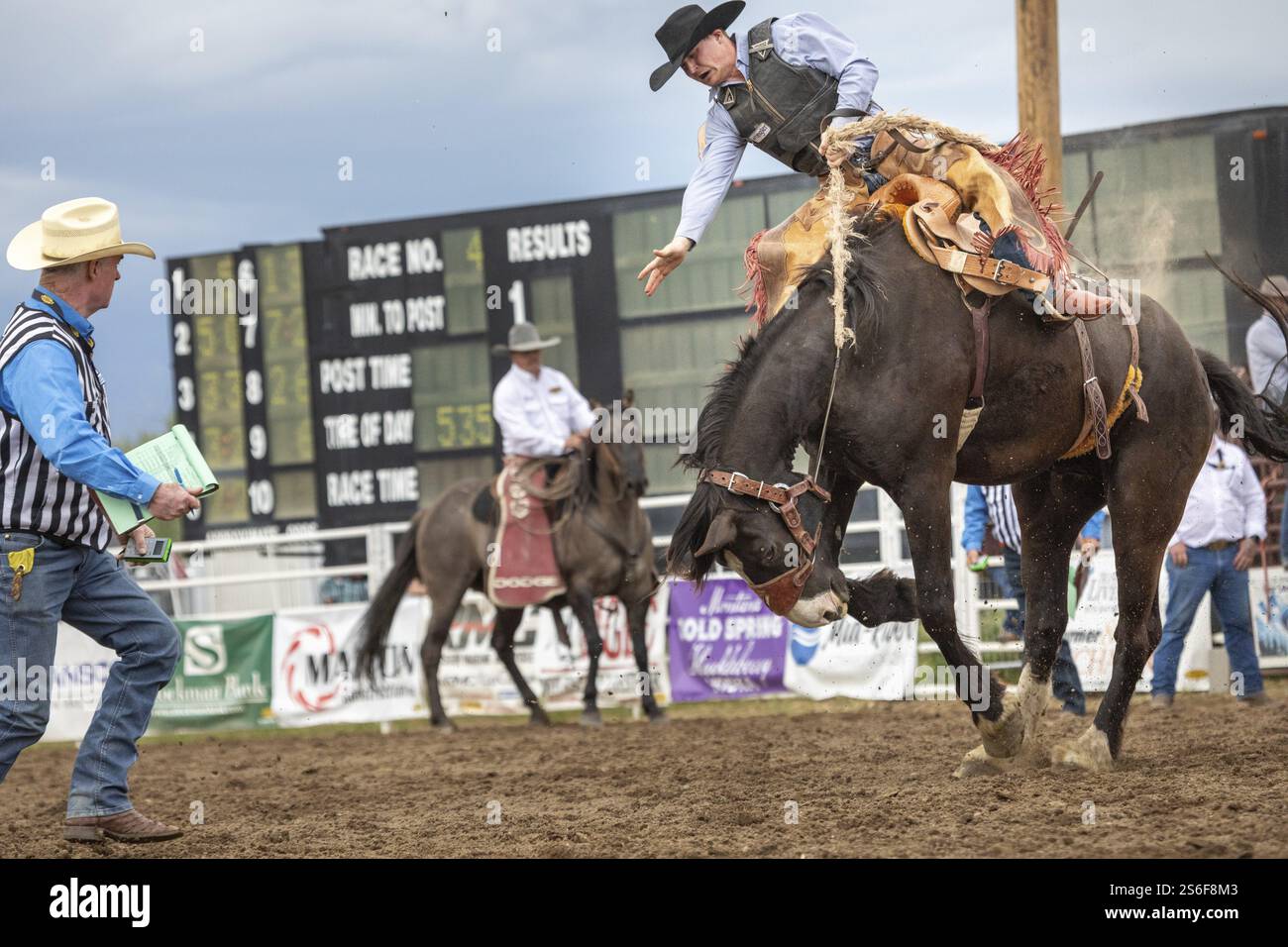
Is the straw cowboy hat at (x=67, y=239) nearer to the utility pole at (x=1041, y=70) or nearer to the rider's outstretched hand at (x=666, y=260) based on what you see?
the rider's outstretched hand at (x=666, y=260)

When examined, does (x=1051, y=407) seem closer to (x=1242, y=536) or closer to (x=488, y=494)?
(x=1242, y=536)

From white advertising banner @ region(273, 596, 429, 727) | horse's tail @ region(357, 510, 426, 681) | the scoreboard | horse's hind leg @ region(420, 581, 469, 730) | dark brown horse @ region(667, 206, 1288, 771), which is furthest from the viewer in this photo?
the scoreboard

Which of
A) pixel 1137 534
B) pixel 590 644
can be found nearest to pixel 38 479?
pixel 1137 534

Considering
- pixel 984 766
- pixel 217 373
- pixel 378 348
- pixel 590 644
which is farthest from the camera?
pixel 217 373

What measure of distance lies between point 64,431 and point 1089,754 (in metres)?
3.89

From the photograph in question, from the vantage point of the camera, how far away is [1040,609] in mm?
5836

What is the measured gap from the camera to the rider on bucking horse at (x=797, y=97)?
507cm

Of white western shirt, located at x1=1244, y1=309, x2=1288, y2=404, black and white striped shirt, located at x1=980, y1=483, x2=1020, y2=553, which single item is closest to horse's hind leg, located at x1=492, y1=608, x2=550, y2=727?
black and white striped shirt, located at x1=980, y1=483, x2=1020, y2=553

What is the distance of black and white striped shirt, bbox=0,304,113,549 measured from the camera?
4469mm

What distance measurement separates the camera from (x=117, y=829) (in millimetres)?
4812

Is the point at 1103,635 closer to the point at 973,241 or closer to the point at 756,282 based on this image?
the point at 756,282

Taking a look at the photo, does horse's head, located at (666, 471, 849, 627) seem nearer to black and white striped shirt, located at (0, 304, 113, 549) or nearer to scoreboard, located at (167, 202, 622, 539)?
black and white striped shirt, located at (0, 304, 113, 549)

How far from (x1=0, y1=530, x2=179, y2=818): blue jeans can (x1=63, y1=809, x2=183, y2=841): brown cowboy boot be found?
1.1 inches
